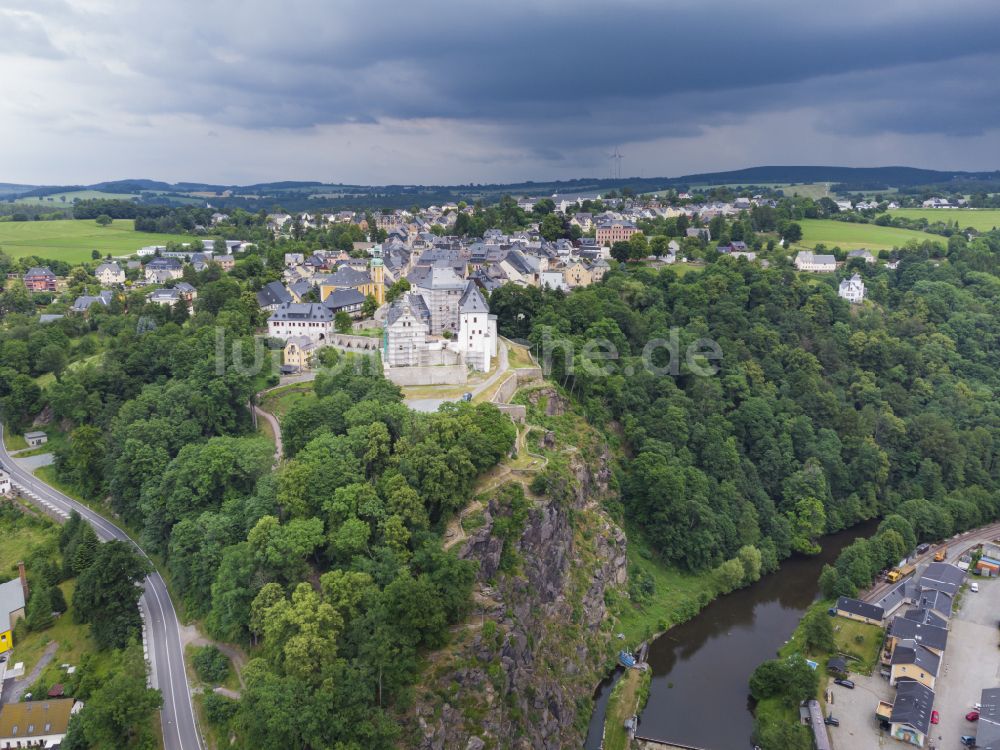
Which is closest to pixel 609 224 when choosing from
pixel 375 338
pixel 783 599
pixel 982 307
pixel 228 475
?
pixel 982 307

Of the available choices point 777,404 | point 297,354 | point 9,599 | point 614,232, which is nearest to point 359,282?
point 297,354

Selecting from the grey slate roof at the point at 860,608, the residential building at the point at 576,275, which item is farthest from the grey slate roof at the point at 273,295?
the grey slate roof at the point at 860,608

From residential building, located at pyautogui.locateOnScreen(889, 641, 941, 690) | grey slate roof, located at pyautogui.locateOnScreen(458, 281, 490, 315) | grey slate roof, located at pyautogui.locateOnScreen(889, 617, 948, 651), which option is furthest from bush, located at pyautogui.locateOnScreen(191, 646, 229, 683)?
grey slate roof, located at pyautogui.locateOnScreen(889, 617, 948, 651)

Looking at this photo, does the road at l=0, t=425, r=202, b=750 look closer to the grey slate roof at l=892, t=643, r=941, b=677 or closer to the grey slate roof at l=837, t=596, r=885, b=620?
the grey slate roof at l=892, t=643, r=941, b=677

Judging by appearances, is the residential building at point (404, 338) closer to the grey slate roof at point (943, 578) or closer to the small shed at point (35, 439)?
the small shed at point (35, 439)

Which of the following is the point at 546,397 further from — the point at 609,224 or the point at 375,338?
the point at 609,224

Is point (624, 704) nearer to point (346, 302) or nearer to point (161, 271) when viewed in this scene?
point (346, 302)
